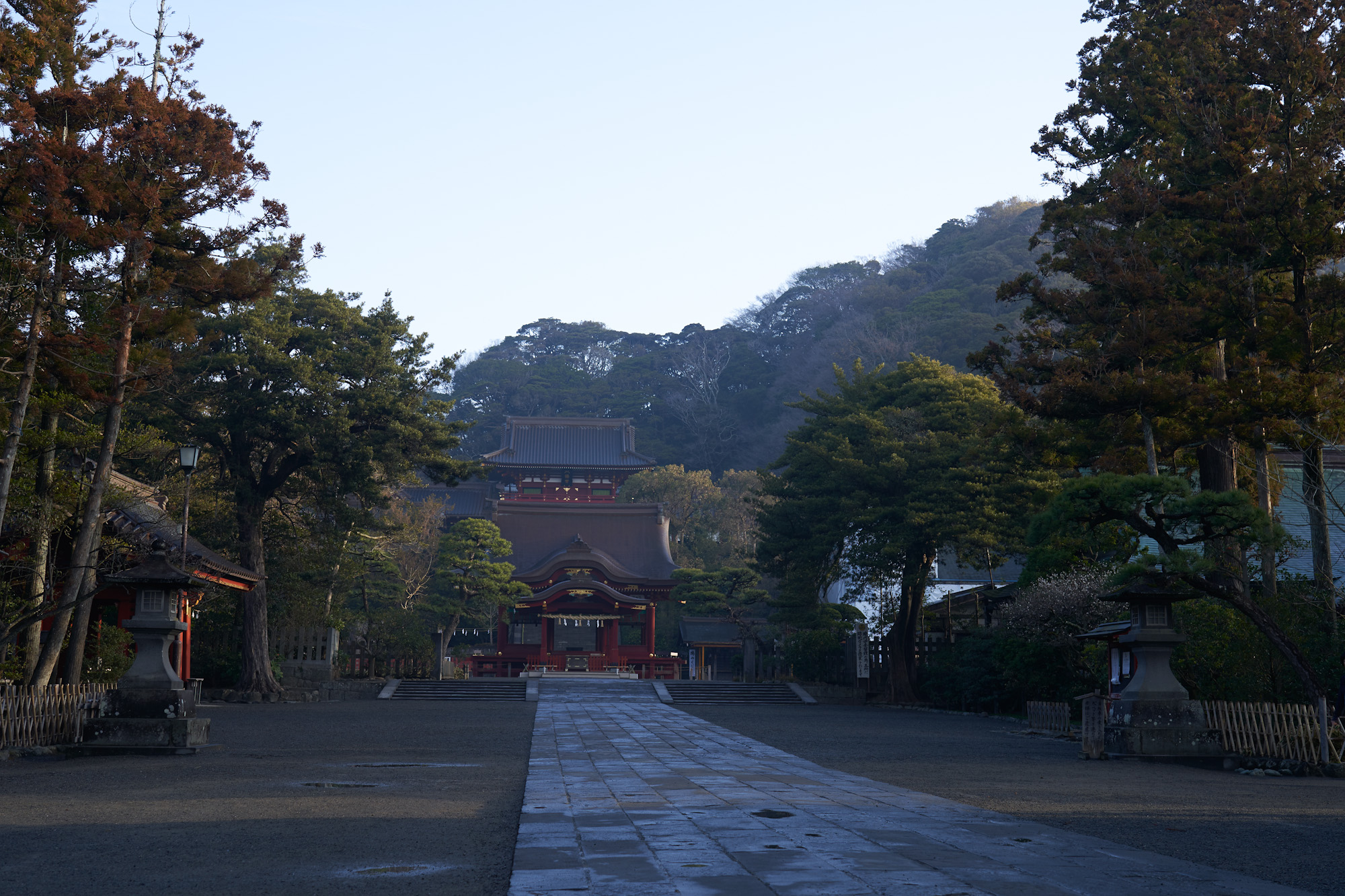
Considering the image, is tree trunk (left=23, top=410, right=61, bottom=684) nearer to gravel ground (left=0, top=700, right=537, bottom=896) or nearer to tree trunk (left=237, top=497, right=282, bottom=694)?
gravel ground (left=0, top=700, right=537, bottom=896)

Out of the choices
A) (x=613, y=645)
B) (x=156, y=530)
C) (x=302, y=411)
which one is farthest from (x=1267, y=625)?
(x=613, y=645)

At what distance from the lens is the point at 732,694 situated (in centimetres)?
2759

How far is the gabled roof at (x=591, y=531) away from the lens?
43.7 metres

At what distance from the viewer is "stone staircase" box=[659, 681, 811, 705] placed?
26953 mm

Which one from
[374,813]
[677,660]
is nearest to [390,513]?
[677,660]

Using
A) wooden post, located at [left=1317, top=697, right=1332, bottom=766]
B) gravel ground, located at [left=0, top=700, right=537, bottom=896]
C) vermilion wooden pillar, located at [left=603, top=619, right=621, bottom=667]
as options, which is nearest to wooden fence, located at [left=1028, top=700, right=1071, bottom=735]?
wooden post, located at [left=1317, top=697, right=1332, bottom=766]

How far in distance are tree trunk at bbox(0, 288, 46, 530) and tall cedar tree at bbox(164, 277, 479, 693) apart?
10.5m

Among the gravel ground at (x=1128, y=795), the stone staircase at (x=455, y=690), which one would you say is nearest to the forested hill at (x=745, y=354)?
the stone staircase at (x=455, y=690)

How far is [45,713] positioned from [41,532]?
11.1 feet

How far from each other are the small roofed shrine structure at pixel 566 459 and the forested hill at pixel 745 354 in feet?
53.3

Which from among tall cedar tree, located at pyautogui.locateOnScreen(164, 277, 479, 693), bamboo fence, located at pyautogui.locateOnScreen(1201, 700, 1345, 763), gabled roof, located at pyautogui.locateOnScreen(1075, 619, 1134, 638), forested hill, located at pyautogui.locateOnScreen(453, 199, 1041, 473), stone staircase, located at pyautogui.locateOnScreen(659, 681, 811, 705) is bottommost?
stone staircase, located at pyautogui.locateOnScreen(659, 681, 811, 705)

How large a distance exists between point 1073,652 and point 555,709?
10449 millimetres

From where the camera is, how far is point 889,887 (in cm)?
472

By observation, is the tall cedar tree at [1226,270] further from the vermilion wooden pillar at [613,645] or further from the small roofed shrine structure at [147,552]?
the vermilion wooden pillar at [613,645]
